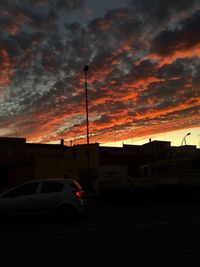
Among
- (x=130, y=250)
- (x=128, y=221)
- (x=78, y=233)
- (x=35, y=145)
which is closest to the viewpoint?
(x=130, y=250)

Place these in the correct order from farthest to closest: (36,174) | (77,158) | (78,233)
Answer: (77,158), (36,174), (78,233)

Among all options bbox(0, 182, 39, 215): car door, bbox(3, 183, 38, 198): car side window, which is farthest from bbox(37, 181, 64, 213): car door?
bbox(3, 183, 38, 198): car side window

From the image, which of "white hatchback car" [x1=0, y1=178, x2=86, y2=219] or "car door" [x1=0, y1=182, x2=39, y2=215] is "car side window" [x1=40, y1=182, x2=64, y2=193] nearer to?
"white hatchback car" [x1=0, y1=178, x2=86, y2=219]

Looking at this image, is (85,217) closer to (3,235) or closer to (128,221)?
(128,221)

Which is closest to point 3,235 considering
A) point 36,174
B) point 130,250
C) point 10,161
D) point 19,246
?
point 19,246

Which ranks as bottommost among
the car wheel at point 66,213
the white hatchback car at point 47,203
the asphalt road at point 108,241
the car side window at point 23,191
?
the asphalt road at point 108,241

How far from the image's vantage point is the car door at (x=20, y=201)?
14430mm

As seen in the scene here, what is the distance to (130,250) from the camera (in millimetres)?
8789


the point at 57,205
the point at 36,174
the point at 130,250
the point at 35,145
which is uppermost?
the point at 35,145

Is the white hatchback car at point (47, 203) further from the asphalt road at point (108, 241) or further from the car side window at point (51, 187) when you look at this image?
the asphalt road at point (108, 241)

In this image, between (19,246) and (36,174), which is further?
(36,174)

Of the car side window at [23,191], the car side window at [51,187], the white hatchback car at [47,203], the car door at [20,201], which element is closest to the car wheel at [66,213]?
the white hatchback car at [47,203]

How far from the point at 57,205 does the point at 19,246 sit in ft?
15.7

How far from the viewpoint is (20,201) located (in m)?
14.4
